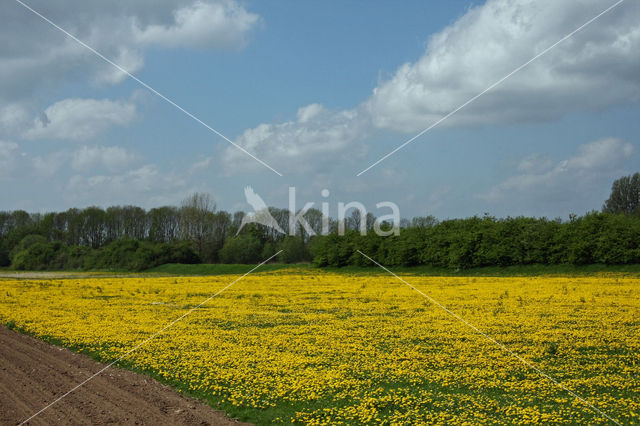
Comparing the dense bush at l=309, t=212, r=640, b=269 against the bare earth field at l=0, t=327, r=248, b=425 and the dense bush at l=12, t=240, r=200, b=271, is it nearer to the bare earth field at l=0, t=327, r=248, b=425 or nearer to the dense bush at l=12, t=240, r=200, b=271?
the dense bush at l=12, t=240, r=200, b=271

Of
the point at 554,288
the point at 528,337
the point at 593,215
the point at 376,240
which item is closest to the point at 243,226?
the point at 376,240

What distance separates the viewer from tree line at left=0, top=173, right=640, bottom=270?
49.3 m

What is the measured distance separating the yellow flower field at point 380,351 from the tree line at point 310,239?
17997 mm

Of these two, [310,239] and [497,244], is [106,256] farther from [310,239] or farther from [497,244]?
[497,244]

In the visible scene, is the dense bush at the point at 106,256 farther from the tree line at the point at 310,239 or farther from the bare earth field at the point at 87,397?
the bare earth field at the point at 87,397

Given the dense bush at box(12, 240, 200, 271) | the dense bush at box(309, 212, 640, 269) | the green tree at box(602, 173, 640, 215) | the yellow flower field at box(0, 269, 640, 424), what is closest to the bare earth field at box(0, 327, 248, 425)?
the yellow flower field at box(0, 269, 640, 424)

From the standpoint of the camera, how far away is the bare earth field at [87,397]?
10.1 meters

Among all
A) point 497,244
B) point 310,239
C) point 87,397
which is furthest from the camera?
point 310,239

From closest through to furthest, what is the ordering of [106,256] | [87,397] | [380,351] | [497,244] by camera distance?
1. [87,397]
2. [380,351]
3. [497,244]
4. [106,256]

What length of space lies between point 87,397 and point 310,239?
83173 mm

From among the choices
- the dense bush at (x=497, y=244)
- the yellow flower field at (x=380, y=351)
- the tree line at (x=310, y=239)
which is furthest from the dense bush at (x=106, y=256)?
the yellow flower field at (x=380, y=351)

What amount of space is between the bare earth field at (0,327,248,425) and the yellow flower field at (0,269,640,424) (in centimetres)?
72

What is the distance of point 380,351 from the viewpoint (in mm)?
16000

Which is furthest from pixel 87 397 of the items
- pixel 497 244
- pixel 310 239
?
pixel 310 239
